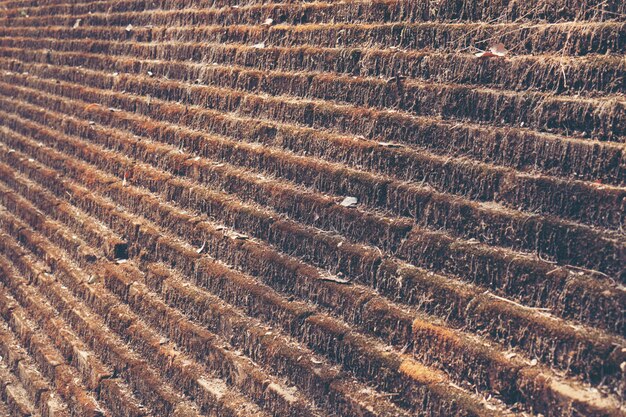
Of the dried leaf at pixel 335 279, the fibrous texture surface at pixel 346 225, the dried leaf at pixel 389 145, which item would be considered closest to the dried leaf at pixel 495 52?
the fibrous texture surface at pixel 346 225

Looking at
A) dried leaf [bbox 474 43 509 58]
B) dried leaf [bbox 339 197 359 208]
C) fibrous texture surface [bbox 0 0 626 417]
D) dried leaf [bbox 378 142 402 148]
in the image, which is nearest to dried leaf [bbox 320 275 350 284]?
fibrous texture surface [bbox 0 0 626 417]

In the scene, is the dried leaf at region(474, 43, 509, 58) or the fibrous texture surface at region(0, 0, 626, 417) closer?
the fibrous texture surface at region(0, 0, 626, 417)

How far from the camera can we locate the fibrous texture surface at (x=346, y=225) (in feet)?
7.44

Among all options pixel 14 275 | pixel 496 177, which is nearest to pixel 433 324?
pixel 496 177

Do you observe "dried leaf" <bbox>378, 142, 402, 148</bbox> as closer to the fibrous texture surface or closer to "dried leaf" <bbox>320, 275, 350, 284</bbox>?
the fibrous texture surface

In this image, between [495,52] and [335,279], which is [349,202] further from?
[495,52]

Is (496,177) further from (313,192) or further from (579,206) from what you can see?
(313,192)

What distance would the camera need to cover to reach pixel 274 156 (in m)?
3.72

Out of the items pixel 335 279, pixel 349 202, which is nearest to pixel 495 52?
pixel 349 202

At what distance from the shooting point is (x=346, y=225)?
3.09 meters

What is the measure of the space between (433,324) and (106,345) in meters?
2.40

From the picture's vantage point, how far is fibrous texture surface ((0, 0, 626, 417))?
2268 millimetres

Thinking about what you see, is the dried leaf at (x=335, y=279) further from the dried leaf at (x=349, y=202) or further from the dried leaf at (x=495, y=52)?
the dried leaf at (x=495, y=52)

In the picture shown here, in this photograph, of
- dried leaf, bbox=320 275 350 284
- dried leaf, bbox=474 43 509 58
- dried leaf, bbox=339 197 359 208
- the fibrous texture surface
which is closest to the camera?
the fibrous texture surface
